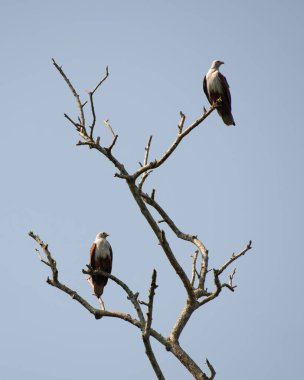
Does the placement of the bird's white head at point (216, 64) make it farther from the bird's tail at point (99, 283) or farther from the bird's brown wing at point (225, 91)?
the bird's tail at point (99, 283)

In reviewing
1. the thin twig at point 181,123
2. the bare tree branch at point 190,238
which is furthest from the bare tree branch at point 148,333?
the thin twig at point 181,123

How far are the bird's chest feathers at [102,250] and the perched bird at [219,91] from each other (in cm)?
328

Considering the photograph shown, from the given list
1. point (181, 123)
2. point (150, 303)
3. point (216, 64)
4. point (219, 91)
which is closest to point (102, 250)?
point (219, 91)

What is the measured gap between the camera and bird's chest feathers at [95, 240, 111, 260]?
10469mm

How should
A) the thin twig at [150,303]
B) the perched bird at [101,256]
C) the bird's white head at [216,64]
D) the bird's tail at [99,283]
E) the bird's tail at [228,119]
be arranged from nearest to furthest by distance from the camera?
1. the thin twig at [150,303]
2. the bird's tail at [99,283]
3. the perched bird at [101,256]
4. the bird's tail at [228,119]
5. the bird's white head at [216,64]

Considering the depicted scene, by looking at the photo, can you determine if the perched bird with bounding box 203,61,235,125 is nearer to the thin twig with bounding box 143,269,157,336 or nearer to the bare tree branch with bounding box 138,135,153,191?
the bare tree branch with bounding box 138,135,153,191

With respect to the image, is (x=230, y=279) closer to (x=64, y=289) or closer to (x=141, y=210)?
(x=141, y=210)

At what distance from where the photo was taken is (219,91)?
11227mm

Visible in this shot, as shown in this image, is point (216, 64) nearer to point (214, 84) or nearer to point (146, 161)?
point (214, 84)

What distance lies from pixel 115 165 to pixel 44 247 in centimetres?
128

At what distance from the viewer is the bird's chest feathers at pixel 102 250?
10469 millimetres

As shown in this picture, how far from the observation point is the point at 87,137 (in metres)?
6.91

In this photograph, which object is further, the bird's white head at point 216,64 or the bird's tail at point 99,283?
the bird's white head at point 216,64

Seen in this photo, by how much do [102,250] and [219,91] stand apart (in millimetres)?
3914
